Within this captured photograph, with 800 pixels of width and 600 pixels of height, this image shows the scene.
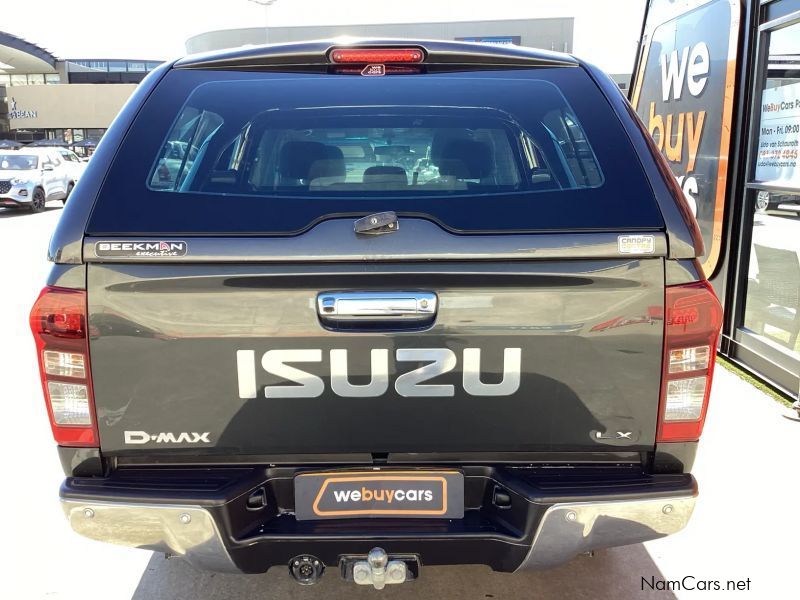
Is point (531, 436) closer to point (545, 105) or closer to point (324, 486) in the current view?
point (324, 486)

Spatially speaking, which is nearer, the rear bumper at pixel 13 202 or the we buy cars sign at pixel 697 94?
the we buy cars sign at pixel 697 94

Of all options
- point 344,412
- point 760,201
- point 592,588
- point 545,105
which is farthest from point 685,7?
point 344,412

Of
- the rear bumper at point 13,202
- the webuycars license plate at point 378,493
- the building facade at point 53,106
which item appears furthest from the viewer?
the building facade at point 53,106

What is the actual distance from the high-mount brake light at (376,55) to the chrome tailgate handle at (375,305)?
0.86 meters

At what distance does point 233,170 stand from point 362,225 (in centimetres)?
139

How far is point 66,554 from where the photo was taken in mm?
3023

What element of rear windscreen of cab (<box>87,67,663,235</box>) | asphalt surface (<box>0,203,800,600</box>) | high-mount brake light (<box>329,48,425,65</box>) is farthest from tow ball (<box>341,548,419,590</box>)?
high-mount brake light (<box>329,48,425,65</box>)

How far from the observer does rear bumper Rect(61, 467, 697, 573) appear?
1880 millimetres

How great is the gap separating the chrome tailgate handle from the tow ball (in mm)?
659

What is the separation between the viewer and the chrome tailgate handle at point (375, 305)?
1857 mm

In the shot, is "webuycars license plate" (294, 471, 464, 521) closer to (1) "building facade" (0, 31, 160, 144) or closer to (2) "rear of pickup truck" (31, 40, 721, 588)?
(2) "rear of pickup truck" (31, 40, 721, 588)

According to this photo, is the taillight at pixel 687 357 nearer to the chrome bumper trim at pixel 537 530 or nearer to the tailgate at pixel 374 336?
the tailgate at pixel 374 336

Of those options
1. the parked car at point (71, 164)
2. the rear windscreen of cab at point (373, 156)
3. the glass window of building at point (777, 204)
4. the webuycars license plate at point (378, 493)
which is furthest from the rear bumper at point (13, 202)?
the webuycars license plate at point (378, 493)

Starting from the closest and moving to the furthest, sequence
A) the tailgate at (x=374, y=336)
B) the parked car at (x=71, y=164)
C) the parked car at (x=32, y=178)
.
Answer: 1. the tailgate at (x=374, y=336)
2. the parked car at (x=32, y=178)
3. the parked car at (x=71, y=164)
